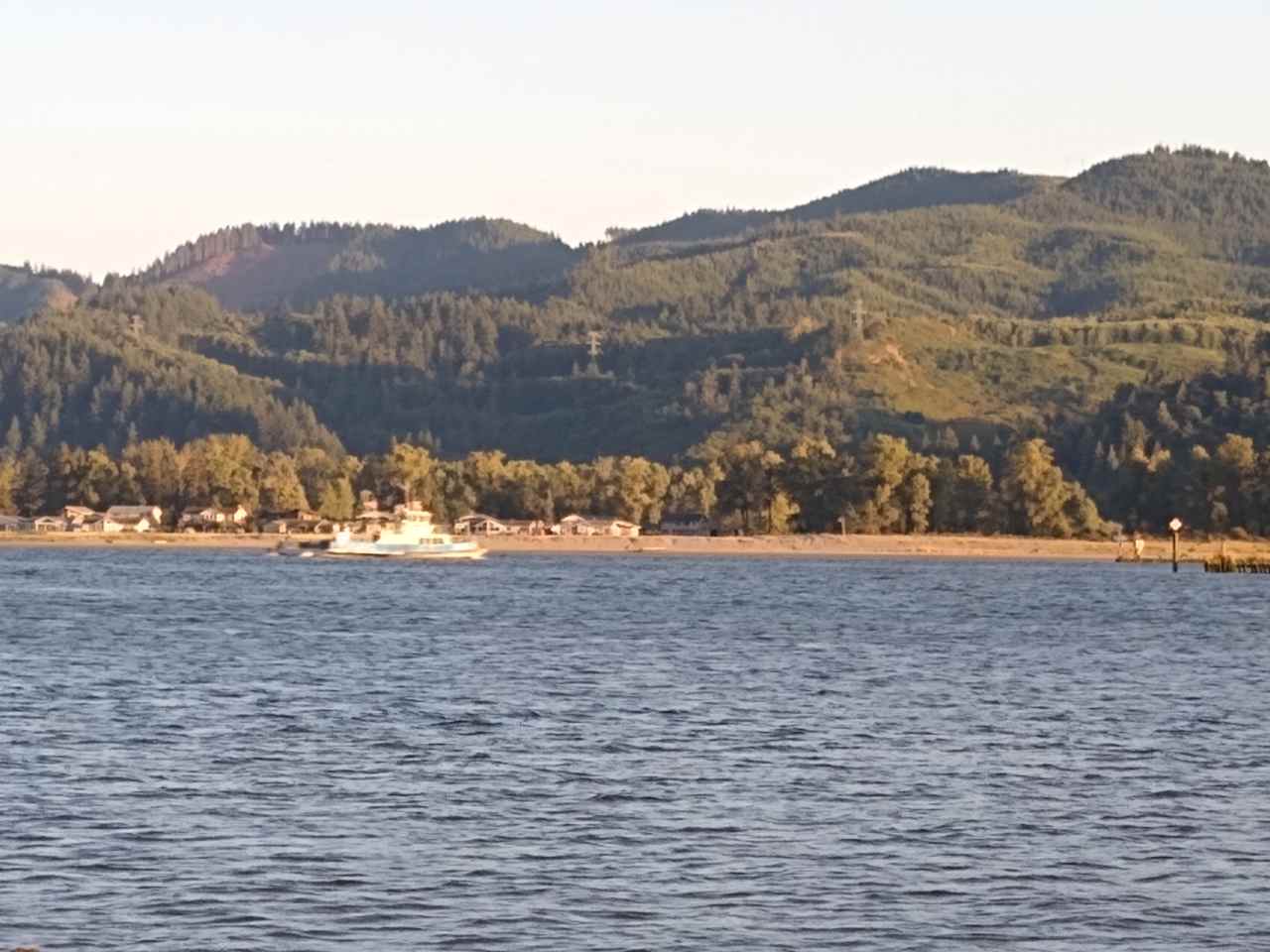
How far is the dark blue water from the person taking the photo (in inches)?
1220

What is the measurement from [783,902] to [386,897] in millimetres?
5197

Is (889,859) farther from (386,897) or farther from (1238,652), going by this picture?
(1238,652)

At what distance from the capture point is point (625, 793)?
4150cm

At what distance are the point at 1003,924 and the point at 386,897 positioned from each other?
313 inches

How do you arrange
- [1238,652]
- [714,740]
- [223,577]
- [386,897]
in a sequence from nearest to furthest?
[386,897]
[714,740]
[1238,652]
[223,577]

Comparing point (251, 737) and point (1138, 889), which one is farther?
point (251, 737)

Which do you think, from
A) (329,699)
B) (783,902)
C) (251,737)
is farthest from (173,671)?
(783,902)

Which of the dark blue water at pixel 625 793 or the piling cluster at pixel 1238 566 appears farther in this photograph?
the piling cluster at pixel 1238 566

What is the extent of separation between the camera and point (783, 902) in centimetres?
3203

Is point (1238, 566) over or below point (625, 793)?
over

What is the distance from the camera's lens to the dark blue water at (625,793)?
31.0 metres

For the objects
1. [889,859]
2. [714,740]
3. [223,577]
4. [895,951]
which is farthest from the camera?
[223,577]

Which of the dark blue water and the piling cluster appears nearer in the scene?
the dark blue water

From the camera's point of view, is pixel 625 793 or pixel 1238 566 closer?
pixel 625 793
